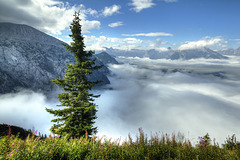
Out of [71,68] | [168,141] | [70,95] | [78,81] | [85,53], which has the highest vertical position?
[85,53]

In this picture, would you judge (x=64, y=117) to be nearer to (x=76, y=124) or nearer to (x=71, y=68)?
(x=76, y=124)

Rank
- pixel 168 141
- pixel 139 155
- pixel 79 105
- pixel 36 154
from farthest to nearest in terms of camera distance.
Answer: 1. pixel 79 105
2. pixel 168 141
3. pixel 139 155
4. pixel 36 154

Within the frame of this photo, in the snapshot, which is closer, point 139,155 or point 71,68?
point 139,155

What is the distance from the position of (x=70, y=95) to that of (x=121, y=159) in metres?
11.2

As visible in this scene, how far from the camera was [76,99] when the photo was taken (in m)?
13.1

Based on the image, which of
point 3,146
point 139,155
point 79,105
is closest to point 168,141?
point 139,155

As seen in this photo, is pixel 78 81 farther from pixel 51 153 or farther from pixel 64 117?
pixel 51 153

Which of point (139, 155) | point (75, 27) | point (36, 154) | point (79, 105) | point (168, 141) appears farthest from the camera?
point (75, 27)

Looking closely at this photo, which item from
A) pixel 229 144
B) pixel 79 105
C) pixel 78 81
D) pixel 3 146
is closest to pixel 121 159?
pixel 3 146

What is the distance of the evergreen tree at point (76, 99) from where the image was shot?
12.6m

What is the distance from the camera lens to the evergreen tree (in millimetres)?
12616

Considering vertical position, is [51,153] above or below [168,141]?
below

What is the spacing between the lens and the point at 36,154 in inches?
134

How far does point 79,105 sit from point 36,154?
32.5 feet
